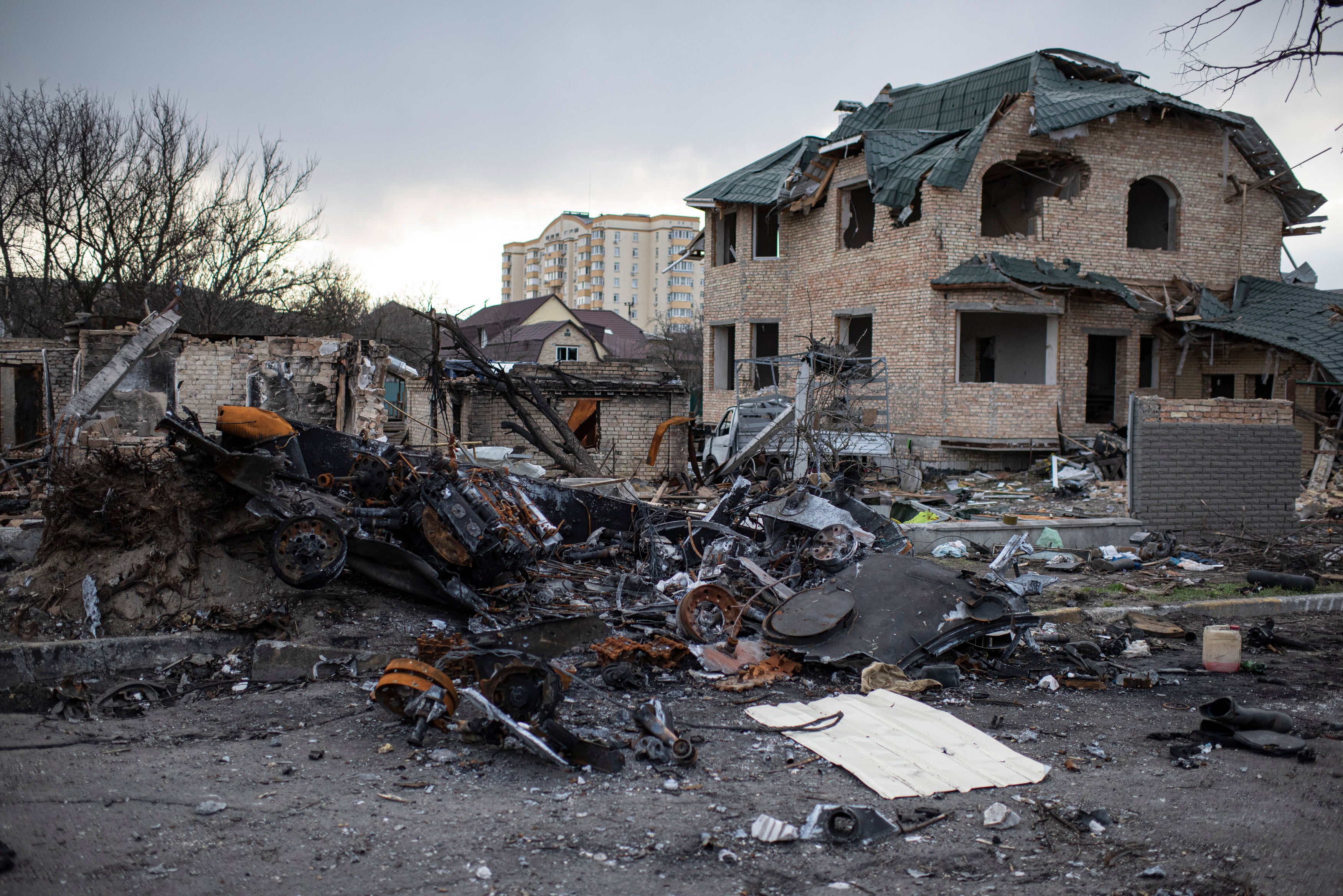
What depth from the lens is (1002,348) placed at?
67.8 feet

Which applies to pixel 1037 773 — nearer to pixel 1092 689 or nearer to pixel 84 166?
pixel 1092 689

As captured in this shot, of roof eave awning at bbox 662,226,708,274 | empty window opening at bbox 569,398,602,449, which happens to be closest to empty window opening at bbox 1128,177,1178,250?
roof eave awning at bbox 662,226,708,274

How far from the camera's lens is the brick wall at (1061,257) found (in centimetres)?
1773

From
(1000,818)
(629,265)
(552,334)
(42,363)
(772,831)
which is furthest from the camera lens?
(629,265)

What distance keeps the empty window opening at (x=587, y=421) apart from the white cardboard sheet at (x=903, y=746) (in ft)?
49.4

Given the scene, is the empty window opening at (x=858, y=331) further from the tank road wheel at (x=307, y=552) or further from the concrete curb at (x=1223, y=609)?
the tank road wheel at (x=307, y=552)

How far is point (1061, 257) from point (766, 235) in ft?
25.2

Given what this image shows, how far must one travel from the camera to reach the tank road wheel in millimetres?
5895

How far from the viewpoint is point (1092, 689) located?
570 centimetres

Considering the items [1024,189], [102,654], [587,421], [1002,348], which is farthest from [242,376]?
[1024,189]

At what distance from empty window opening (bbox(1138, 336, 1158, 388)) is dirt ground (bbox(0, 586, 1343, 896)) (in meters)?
15.8

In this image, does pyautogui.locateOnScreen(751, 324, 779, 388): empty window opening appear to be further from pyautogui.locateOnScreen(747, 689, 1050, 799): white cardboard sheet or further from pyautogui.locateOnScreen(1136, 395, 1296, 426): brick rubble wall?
pyautogui.locateOnScreen(747, 689, 1050, 799): white cardboard sheet

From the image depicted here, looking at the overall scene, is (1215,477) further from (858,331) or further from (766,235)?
(766,235)

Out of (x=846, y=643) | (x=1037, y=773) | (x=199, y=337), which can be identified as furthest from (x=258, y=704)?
(x=199, y=337)
